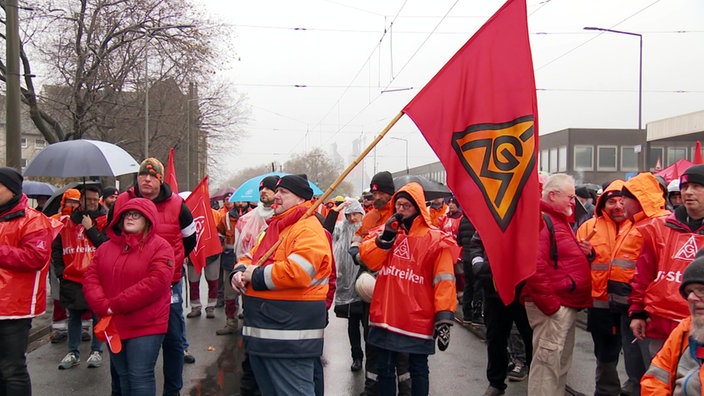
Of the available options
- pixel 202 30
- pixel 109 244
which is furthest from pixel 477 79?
pixel 202 30

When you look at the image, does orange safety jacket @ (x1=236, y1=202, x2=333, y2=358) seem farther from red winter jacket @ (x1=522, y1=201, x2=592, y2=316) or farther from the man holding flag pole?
red winter jacket @ (x1=522, y1=201, x2=592, y2=316)

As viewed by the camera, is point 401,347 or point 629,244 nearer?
point 401,347

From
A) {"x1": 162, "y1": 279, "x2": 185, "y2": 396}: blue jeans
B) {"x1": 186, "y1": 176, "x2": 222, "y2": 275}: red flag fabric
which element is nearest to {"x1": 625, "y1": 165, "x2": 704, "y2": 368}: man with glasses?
{"x1": 162, "y1": 279, "x2": 185, "y2": 396}: blue jeans

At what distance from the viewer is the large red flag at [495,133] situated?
3.47 meters

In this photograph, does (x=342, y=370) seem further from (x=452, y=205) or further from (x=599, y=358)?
(x=452, y=205)

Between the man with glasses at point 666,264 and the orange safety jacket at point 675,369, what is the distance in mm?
986

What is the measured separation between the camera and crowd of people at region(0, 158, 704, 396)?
379cm

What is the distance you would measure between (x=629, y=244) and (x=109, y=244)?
13.3 ft

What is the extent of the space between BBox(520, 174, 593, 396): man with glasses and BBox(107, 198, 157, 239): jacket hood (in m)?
2.86

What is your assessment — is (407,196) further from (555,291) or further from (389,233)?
(555,291)

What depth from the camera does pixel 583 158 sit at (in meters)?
47.0

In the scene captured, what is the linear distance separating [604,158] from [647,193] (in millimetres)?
46562

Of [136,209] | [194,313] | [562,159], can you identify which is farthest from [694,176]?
[562,159]

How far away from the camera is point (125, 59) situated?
2098 cm
